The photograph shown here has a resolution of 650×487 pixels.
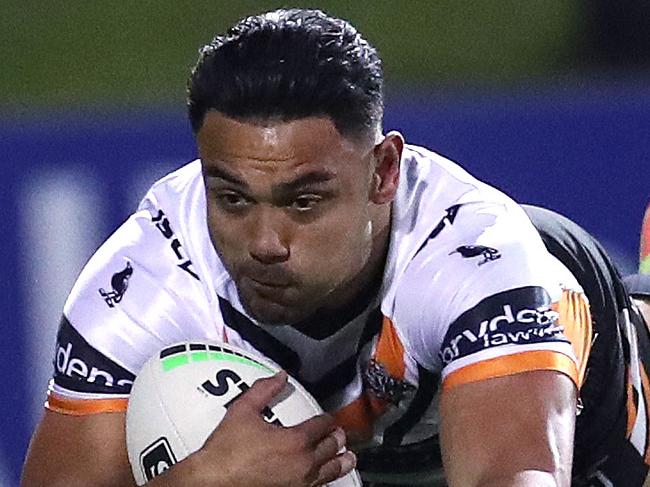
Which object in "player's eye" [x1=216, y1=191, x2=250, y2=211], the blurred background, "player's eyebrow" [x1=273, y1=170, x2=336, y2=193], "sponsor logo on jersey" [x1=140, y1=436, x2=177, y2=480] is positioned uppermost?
"player's eyebrow" [x1=273, y1=170, x2=336, y2=193]

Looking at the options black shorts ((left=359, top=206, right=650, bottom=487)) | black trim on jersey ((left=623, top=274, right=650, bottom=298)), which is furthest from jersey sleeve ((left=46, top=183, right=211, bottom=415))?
black trim on jersey ((left=623, top=274, right=650, bottom=298))

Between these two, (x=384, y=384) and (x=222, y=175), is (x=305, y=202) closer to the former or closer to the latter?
(x=222, y=175)

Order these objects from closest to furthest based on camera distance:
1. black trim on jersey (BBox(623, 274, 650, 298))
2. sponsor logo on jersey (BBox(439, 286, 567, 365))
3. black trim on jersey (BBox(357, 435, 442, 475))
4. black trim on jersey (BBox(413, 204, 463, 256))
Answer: sponsor logo on jersey (BBox(439, 286, 567, 365)), black trim on jersey (BBox(413, 204, 463, 256)), black trim on jersey (BBox(357, 435, 442, 475)), black trim on jersey (BBox(623, 274, 650, 298))

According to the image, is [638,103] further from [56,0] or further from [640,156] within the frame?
[56,0]

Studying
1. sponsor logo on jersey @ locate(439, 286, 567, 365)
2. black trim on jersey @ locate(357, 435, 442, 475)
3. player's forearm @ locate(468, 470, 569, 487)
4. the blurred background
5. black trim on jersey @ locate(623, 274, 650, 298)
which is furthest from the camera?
the blurred background

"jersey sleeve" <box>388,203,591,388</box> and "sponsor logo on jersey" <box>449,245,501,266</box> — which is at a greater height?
"sponsor logo on jersey" <box>449,245,501,266</box>

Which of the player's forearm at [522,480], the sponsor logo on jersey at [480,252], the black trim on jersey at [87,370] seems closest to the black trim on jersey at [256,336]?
the black trim on jersey at [87,370]

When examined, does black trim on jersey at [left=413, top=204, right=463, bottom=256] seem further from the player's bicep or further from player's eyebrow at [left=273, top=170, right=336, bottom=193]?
the player's bicep

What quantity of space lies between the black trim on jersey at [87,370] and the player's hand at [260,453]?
19 cm

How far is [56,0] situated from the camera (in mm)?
3943

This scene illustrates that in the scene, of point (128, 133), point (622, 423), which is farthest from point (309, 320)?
point (128, 133)

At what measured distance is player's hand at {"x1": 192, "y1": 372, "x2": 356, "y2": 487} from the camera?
181 cm

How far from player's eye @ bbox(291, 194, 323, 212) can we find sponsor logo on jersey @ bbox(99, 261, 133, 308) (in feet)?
0.88

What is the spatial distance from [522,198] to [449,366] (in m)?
1.33
